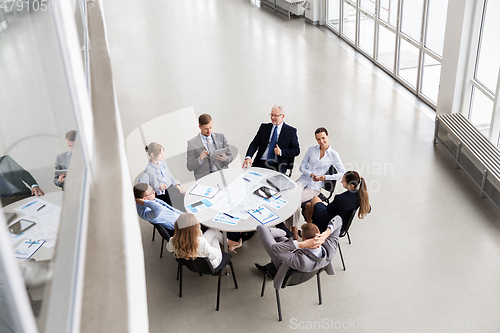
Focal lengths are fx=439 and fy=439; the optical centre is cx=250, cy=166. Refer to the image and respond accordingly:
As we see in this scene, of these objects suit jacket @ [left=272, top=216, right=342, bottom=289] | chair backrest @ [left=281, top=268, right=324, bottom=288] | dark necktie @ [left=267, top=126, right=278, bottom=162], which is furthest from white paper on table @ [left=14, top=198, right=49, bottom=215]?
dark necktie @ [left=267, top=126, right=278, bottom=162]

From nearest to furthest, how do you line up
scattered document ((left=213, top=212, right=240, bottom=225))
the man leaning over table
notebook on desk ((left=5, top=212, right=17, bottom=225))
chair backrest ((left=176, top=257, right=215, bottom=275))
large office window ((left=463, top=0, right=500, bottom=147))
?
1. notebook on desk ((left=5, top=212, right=17, bottom=225))
2. chair backrest ((left=176, top=257, right=215, bottom=275))
3. scattered document ((left=213, top=212, right=240, bottom=225))
4. the man leaning over table
5. large office window ((left=463, top=0, right=500, bottom=147))

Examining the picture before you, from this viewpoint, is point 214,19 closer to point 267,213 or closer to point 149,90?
point 149,90

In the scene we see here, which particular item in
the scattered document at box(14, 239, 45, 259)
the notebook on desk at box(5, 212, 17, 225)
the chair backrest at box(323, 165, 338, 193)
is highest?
the notebook on desk at box(5, 212, 17, 225)

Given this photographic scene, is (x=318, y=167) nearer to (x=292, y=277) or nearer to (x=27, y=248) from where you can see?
(x=292, y=277)

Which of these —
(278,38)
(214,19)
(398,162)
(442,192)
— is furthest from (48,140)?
(214,19)

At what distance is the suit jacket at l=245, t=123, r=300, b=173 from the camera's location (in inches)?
232

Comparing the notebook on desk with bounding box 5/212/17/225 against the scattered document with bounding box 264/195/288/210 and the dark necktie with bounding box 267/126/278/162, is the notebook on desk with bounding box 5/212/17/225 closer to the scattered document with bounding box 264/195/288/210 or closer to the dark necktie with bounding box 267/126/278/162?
the scattered document with bounding box 264/195/288/210

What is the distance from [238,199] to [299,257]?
1220mm

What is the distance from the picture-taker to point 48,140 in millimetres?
967

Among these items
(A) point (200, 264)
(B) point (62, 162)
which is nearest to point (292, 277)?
(A) point (200, 264)

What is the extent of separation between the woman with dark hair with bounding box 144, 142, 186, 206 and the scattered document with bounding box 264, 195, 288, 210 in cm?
113

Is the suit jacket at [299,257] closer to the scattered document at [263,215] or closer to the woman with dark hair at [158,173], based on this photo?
the scattered document at [263,215]

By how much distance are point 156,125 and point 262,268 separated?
457 cm

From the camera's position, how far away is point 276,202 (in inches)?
201
